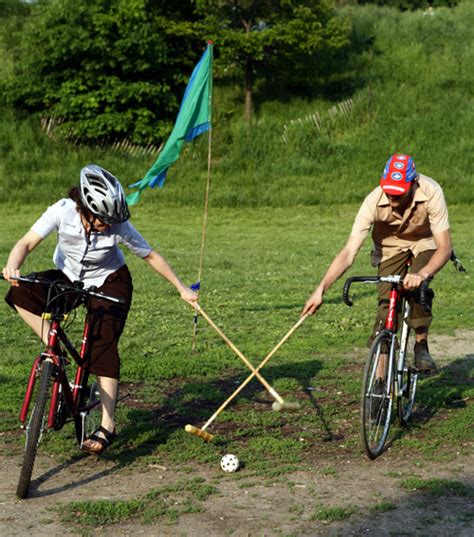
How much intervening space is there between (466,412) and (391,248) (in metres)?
1.35

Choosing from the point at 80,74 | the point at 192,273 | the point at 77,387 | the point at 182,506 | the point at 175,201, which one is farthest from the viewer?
the point at 80,74

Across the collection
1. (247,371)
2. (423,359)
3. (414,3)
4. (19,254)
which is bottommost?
(247,371)

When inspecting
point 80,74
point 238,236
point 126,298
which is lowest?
point 238,236

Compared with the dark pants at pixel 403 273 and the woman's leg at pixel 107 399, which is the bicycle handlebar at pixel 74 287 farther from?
the dark pants at pixel 403 273

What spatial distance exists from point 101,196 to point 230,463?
178 cm

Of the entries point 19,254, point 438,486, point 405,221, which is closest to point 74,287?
point 19,254

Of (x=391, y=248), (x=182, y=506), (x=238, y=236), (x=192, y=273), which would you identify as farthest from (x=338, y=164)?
(x=182, y=506)

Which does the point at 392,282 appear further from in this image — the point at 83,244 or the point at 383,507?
the point at 83,244

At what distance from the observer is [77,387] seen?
641cm

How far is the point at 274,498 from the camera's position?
19.0 feet

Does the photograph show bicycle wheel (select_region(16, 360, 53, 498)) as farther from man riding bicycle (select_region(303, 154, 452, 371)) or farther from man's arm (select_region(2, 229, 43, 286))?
man riding bicycle (select_region(303, 154, 452, 371))

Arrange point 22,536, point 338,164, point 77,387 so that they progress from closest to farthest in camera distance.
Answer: point 22,536, point 77,387, point 338,164

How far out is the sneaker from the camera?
7.75 meters

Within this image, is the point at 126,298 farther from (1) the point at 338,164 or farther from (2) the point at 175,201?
(1) the point at 338,164
